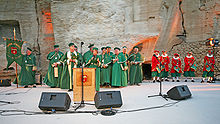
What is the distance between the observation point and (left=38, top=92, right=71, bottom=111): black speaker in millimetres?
2922

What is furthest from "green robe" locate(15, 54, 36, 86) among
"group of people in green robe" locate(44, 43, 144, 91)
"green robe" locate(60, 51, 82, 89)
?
"green robe" locate(60, 51, 82, 89)

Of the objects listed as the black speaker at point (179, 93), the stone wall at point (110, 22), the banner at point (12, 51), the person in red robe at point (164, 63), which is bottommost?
the black speaker at point (179, 93)

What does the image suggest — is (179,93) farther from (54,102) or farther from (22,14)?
(22,14)

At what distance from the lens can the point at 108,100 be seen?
124 inches

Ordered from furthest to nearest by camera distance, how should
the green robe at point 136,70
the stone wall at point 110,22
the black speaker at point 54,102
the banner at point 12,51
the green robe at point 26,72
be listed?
the stone wall at point 110,22
the green robe at point 136,70
the green robe at point 26,72
the banner at point 12,51
the black speaker at point 54,102

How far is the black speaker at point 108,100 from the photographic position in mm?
3066

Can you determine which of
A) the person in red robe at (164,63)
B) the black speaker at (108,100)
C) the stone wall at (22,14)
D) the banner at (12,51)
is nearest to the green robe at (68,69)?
the banner at (12,51)

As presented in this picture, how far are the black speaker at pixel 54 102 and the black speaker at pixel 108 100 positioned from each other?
0.66 meters

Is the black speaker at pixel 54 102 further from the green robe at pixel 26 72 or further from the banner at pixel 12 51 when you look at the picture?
the green robe at pixel 26 72

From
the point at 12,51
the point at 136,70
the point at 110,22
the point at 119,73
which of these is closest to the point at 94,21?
the point at 110,22

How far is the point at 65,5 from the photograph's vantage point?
9789 millimetres

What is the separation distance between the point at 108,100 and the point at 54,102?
3.60 feet

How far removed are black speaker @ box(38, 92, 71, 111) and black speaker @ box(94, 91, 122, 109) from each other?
657 millimetres

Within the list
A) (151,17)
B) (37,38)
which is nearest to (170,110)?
(151,17)
